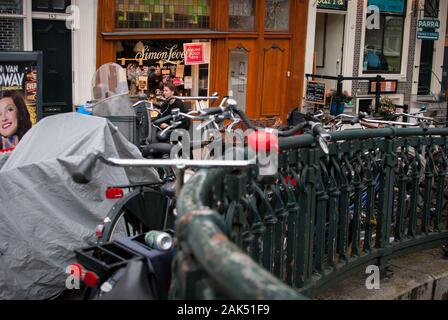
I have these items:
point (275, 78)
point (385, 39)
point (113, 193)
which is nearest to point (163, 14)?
point (275, 78)

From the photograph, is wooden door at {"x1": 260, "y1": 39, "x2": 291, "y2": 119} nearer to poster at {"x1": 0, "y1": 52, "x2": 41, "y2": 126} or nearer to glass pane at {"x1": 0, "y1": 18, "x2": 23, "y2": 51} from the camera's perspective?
glass pane at {"x1": 0, "y1": 18, "x2": 23, "y2": 51}

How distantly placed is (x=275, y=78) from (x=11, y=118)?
712 cm

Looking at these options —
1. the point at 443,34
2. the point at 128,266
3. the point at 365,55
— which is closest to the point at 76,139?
the point at 128,266

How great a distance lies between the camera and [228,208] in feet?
10.9

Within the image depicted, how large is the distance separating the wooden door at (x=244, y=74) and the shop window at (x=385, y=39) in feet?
10.1

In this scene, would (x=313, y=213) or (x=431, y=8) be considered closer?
(x=313, y=213)

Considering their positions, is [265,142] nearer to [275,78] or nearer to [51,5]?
[51,5]

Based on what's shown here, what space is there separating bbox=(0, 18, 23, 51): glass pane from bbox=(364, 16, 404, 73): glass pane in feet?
25.4

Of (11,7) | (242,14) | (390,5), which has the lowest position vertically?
(11,7)

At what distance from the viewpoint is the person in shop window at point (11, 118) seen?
676 centimetres

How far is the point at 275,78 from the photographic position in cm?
1306

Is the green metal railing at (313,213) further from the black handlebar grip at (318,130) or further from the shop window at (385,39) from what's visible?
the shop window at (385,39)

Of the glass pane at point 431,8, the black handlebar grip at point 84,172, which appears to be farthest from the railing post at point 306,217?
the glass pane at point 431,8

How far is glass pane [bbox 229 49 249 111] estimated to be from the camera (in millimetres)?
12523
